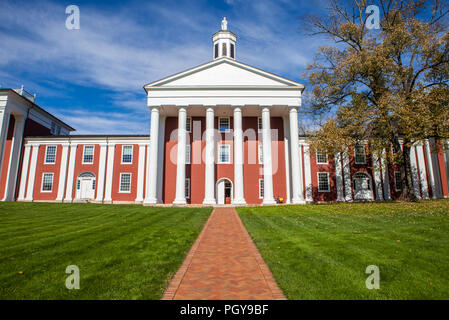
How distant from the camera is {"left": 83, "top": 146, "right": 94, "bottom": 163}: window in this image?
109 ft

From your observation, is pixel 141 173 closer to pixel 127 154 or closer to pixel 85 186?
pixel 127 154

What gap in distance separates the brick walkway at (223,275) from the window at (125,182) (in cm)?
2536

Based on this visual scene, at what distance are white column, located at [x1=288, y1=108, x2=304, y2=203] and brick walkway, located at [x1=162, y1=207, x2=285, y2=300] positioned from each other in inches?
758

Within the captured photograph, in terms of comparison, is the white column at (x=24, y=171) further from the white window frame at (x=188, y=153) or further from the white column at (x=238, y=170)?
the white column at (x=238, y=170)

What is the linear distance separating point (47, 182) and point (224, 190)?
21673mm

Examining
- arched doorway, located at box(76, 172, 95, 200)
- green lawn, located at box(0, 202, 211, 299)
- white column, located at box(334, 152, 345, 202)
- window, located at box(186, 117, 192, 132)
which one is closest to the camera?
green lawn, located at box(0, 202, 211, 299)

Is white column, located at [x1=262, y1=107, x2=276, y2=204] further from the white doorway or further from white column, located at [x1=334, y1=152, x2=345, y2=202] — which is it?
white column, located at [x1=334, y1=152, x2=345, y2=202]

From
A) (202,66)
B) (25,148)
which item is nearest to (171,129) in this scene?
(202,66)

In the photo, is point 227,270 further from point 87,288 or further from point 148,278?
point 87,288

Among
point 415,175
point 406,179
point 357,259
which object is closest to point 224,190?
point 406,179

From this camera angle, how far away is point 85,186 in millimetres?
32688

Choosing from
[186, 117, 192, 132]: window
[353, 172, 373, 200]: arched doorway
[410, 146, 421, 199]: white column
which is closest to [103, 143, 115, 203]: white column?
[186, 117, 192, 132]: window

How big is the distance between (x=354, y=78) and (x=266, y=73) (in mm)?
9501

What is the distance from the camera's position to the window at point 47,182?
32.7 m
